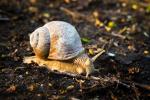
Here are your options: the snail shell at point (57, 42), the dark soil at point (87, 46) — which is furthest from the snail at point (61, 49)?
the dark soil at point (87, 46)

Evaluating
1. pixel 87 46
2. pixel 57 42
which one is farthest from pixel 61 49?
pixel 87 46

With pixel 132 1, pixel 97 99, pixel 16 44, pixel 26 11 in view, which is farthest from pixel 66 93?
pixel 132 1

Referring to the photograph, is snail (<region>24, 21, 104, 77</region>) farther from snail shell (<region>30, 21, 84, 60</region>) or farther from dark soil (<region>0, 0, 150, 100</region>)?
dark soil (<region>0, 0, 150, 100</region>)

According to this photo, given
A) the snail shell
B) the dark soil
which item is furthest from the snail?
the dark soil

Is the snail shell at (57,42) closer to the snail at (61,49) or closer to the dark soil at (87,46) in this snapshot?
the snail at (61,49)

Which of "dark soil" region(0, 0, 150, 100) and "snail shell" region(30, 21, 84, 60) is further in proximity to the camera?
"snail shell" region(30, 21, 84, 60)

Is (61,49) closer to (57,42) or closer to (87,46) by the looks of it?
(57,42)
